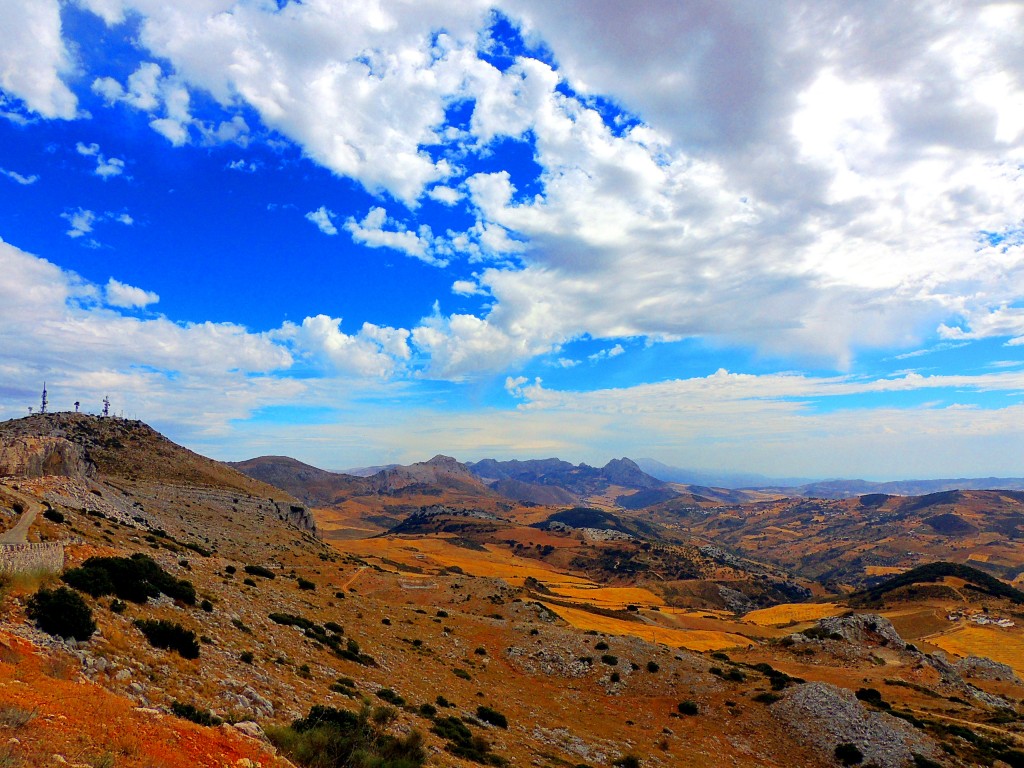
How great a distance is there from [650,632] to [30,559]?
6975cm

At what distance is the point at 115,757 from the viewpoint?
841 cm

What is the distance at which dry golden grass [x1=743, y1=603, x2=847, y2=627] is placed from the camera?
96.1 m

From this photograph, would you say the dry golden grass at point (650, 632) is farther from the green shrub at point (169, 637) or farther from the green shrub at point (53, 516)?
the green shrub at point (169, 637)

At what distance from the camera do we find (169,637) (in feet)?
53.4

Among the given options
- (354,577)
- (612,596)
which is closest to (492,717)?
(354,577)

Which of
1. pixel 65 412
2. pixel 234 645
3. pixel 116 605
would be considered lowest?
pixel 234 645

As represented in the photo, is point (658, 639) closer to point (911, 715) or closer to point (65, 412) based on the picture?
point (911, 715)

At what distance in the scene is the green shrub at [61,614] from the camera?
13.5m

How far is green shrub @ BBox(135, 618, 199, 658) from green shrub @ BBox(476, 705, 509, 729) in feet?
44.7

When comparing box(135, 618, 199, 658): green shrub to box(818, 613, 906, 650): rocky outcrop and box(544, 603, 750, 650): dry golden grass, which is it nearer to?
box(544, 603, 750, 650): dry golden grass

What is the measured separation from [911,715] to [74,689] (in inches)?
1786

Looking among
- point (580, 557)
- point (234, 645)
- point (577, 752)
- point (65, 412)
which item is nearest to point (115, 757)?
point (234, 645)

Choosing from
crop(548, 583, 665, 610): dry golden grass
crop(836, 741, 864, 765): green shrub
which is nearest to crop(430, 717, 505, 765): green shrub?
crop(836, 741, 864, 765): green shrub

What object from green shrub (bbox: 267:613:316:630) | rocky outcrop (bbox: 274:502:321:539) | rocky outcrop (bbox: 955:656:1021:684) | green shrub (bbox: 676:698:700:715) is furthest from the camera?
rocky outcrop (bbox: 274:502:321:539)
